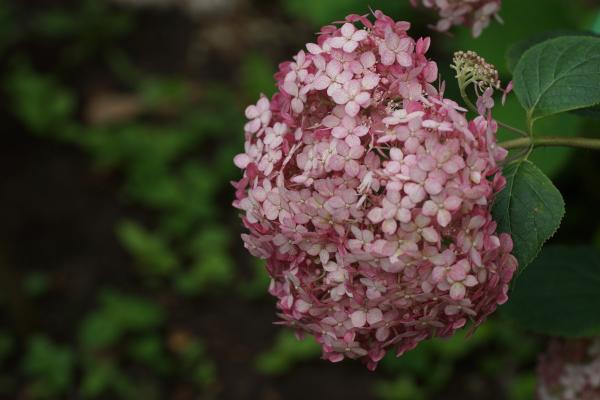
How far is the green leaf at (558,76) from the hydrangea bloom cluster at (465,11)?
0.54ft

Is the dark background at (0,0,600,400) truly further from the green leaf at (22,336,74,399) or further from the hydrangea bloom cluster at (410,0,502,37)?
the hydrangea bloom cluster at (410,0,502,37)

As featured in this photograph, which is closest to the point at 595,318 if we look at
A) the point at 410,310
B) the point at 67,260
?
the point at 410,310

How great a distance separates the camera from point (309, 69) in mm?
1036

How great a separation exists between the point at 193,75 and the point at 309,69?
2.72 metres

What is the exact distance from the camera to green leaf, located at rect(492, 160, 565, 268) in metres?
0.96

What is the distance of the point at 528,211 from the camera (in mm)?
975

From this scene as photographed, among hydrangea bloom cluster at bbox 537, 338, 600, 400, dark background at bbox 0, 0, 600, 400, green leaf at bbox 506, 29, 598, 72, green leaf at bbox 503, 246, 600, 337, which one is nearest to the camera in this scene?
green leaf at bbox 506, 29, 598, 72

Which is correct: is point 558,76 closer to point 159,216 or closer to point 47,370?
point 47,370

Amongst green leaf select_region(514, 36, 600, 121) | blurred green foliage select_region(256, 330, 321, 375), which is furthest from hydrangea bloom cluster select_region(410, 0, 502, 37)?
blurred green foliage select_region(256, 330, 321, 375)

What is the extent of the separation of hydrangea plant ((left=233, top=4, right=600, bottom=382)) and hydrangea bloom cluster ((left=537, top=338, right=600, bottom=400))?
578 millimetres

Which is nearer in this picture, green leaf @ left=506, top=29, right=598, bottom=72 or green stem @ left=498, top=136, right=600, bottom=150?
green stem @ left=498, top=136, right=600, bottom=150

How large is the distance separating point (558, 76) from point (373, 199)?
34cm

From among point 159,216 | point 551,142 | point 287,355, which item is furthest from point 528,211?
point 159,216

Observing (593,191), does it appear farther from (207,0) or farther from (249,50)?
(207,0)
